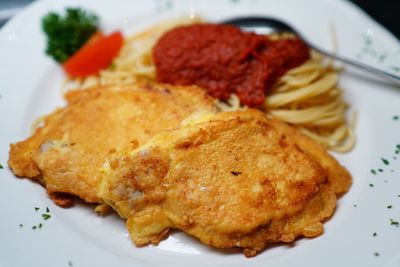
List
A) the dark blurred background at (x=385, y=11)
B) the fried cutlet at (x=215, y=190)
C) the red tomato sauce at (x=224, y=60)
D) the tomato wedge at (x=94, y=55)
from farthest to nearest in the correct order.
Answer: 1. the dark blurred background at (x=385, y=11)
2. the tomato wedge at (x=94, y=55)
3. the red tomato sauce at (x=224, y=60)
4. the fried cutlet at (x=215, y=190)

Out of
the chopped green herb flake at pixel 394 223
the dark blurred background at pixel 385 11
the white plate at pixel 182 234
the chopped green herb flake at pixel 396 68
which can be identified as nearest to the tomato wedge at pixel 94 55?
the white plate at pixel 182 234

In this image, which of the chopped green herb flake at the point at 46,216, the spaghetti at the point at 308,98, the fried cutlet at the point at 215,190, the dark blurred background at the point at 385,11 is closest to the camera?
the fried cutlet at the point at 215,190

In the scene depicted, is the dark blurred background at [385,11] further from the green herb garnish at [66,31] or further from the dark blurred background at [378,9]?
the green herb garnish at [66,31]

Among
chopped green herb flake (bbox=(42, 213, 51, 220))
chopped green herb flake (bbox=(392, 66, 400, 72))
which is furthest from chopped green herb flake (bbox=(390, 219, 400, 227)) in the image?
chopped green herb flake (bbox=(42, 213, 51, 220))

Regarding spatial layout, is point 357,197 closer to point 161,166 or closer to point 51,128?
point 161,166

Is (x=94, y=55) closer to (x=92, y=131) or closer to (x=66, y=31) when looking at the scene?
(x=66, y=31)

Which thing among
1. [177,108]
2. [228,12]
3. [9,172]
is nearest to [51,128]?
[9,172]

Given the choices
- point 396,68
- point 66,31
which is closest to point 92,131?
point 66,31
